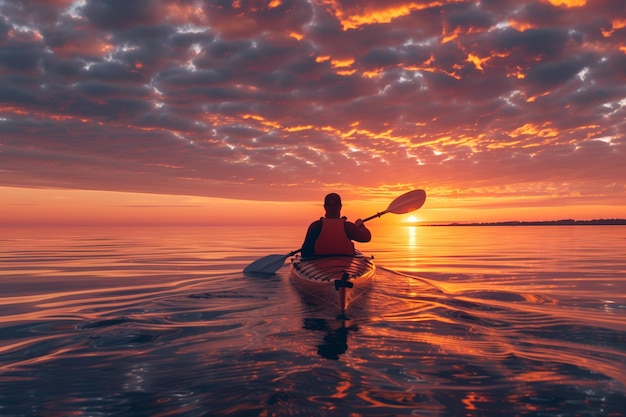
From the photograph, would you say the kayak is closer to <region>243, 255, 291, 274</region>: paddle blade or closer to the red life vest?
the red life vest

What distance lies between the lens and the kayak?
278 inches

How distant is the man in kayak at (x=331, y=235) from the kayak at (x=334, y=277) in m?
0.25

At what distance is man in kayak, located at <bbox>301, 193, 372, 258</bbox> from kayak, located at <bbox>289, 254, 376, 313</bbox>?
9.8 inches

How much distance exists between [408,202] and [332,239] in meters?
6.00

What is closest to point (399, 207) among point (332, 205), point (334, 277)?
point (332, 205)

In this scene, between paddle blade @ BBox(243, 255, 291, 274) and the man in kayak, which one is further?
paddle blade @ BBox(243, 255, 291, 274)

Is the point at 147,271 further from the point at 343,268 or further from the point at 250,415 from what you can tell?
the point at 250,415

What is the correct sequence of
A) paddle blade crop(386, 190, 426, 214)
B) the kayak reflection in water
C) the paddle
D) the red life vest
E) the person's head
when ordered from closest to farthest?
the kayak reflection in water
the red life vest
the person's head
the paddle
paddle blade crop(386, 190, 426, 214)

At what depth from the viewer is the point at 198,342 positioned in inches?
216

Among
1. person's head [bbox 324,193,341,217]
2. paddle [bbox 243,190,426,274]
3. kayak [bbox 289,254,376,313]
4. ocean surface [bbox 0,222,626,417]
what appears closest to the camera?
ocean surface [bbox 0,222,626,417]

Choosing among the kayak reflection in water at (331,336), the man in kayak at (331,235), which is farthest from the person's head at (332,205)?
the kayak reflection in water at (331,336)

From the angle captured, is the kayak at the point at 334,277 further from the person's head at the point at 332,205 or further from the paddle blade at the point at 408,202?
the paddle blade at the point at 408,202

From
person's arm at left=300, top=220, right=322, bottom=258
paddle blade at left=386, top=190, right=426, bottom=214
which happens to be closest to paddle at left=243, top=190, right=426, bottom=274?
paddle blade at left=386, top=190, right=426, bottom=214

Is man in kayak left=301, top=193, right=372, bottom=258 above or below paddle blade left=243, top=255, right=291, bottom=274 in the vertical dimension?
above
